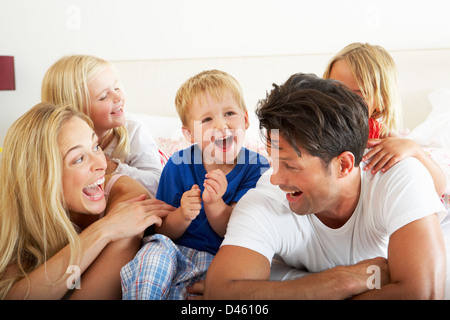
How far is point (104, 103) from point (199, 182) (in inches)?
25.5

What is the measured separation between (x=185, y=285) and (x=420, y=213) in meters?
0.68

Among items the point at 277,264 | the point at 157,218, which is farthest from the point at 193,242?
the point at 277,264

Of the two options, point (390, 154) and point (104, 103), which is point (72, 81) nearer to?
point (104, 103)

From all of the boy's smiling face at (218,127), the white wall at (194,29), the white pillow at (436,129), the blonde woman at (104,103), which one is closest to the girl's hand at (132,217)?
the boy's smiling face at (218,127)

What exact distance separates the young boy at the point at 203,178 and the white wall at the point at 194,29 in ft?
5.20

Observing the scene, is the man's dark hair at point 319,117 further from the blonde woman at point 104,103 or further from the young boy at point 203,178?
the blonde woman at point 104,103

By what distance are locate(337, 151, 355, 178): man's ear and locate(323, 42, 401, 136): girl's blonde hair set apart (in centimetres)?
57

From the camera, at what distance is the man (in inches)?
43.2

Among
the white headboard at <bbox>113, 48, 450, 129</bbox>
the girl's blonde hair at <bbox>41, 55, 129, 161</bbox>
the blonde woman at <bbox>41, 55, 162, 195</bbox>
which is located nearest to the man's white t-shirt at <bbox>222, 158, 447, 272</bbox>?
the blonde woman at <bbox>41, 55, 162, 195</bbox>

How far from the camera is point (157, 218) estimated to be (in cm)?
139

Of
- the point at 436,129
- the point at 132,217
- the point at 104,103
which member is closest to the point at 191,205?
the point at 132,217

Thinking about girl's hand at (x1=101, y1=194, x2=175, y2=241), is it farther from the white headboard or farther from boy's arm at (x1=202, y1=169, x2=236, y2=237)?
the white headboard
